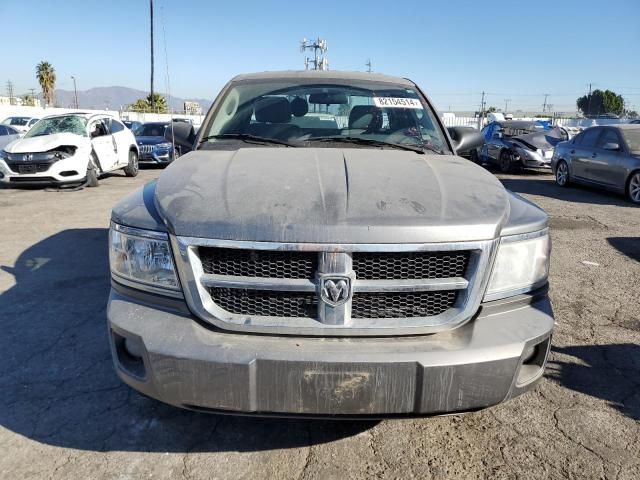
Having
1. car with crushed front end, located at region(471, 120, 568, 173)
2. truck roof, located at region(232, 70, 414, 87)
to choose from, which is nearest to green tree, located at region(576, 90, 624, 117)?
car with crushed front end, located at region(471, 120, 568, 173)

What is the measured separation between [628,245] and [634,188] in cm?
377

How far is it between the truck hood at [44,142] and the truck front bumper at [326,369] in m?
9.79

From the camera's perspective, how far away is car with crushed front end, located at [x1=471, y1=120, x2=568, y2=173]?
45.1ft

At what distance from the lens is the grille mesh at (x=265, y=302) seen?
6.46 ft

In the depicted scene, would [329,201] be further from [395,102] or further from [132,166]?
[132,166]

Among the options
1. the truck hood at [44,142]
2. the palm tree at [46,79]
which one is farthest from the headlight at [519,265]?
the palm tree at [46,79]

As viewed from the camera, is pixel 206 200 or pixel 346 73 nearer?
pixel 206 200

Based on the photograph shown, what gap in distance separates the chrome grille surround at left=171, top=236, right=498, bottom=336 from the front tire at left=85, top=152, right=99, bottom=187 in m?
10.0

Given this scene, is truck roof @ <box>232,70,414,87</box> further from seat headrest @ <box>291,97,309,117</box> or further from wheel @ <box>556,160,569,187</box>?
wheel @ <box>556,160,569,187</box>

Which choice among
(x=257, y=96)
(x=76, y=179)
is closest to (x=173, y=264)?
(x=257, y=96)

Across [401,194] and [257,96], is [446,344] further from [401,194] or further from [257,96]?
[257,96]

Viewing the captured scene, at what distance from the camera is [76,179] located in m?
10.5

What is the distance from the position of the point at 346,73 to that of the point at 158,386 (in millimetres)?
2846

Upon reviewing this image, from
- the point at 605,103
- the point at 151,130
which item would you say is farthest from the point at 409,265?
the point at 605,103
